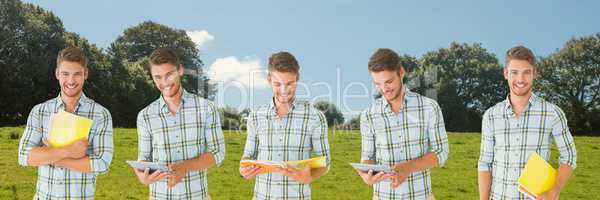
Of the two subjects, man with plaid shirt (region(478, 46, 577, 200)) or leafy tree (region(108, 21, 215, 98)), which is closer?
man with plaid shirt (region(478, 46, 577, 200))

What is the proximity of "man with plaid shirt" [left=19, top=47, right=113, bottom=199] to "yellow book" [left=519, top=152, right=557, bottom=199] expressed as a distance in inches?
174

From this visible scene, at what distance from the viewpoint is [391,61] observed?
6.60m

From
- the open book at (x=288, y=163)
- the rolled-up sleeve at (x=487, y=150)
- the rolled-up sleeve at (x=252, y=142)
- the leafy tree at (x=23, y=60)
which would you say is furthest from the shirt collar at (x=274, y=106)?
the leafy tree at (x=23, y=60)

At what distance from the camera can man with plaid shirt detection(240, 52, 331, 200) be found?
22.5 feet

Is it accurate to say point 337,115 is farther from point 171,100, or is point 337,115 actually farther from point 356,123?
point 171,100

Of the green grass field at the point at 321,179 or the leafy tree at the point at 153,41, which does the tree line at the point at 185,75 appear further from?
the green grass field at the point at 321,179

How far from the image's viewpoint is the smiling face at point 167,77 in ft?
22.9

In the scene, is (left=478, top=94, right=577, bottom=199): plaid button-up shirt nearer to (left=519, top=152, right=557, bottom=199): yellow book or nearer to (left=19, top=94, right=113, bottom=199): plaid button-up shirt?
(left=519, top=152, right=557, bottom=199): yellow book

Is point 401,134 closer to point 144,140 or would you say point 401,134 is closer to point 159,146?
point 159,146

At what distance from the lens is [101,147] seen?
22.6 feet

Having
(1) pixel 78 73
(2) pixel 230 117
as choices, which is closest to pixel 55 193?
(1) pixel 78 73

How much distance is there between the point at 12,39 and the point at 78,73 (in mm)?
39453

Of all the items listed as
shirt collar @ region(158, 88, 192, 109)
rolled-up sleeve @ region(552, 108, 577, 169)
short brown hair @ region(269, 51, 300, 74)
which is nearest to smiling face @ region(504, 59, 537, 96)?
rolled-up sleeve @ region(552, 108, 577, 169)

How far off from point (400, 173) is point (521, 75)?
1694 mm
